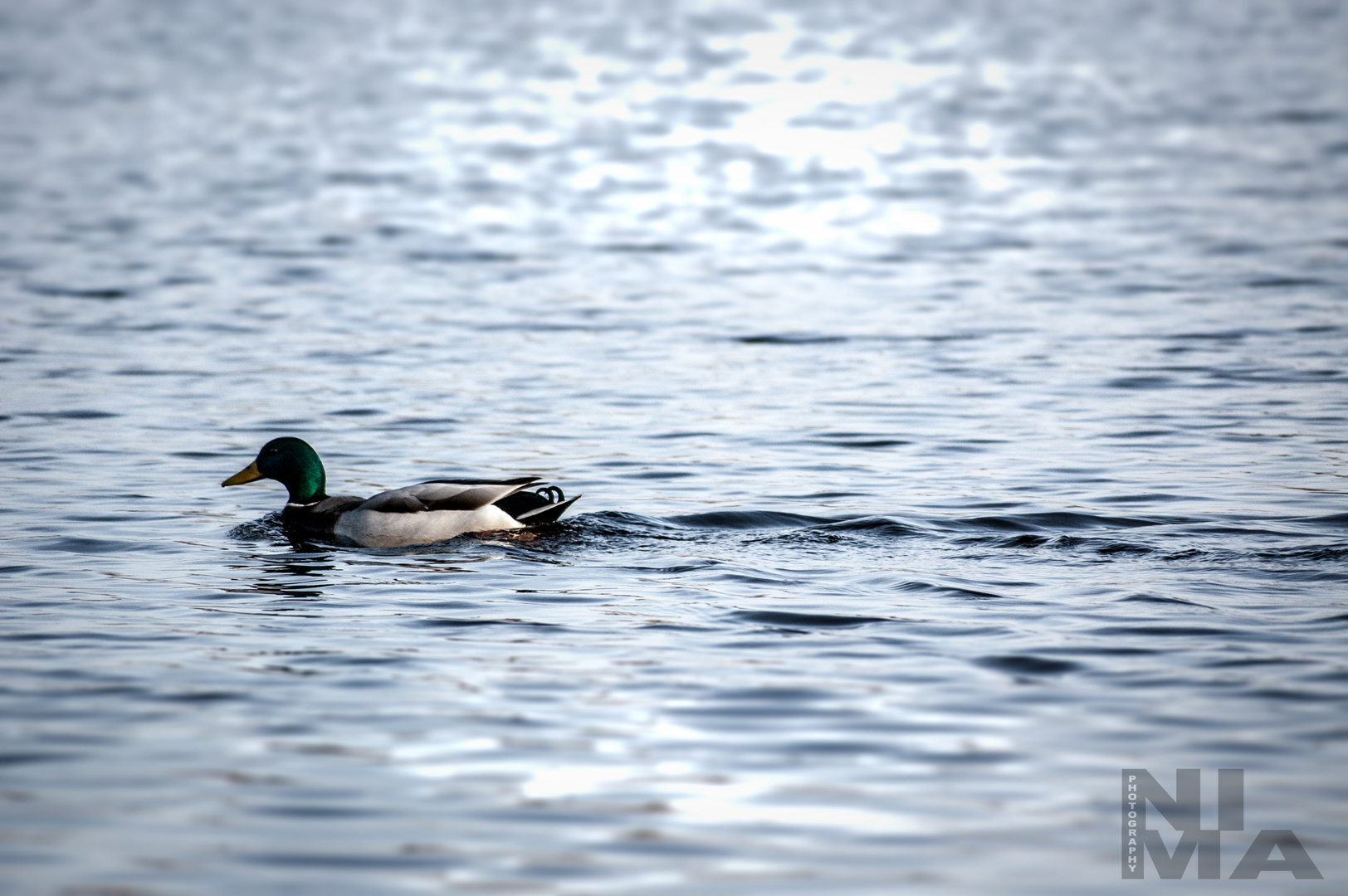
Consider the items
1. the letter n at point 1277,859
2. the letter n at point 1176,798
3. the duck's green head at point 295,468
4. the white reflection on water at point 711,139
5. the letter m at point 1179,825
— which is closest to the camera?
the letter n at point 1277,859

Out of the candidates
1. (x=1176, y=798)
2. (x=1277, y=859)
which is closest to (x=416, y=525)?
(x=1176, y=798)

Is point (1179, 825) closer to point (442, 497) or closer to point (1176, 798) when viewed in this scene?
point (1176, 798)

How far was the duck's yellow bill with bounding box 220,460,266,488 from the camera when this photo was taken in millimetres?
11703

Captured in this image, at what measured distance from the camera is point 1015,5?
54406 millimetres

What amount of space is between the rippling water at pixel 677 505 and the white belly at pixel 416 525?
12 cm

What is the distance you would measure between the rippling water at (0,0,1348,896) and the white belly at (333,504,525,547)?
123 mm

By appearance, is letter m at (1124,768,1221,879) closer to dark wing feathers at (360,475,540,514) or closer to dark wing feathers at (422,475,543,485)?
dark wing feathers at (422,475,543,485)

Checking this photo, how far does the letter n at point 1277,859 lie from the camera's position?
5.73 meters

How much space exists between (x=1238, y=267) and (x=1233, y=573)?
11.5 meters

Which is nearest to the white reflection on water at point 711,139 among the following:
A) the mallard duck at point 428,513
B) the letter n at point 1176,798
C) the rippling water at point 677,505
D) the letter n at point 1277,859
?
the rippling water at point 677,505

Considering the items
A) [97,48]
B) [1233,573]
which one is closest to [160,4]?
[97,48]

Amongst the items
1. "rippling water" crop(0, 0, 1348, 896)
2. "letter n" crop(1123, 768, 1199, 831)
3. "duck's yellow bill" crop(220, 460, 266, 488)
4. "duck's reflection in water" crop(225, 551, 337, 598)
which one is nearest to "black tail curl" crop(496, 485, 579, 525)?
"rippling water" crop(0, 0, 1348, 896)

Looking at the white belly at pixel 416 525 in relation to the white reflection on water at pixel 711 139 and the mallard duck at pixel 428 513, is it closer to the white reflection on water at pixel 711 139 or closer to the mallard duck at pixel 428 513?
the mallard duck at pixel 428 513

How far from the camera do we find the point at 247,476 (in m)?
11.7
